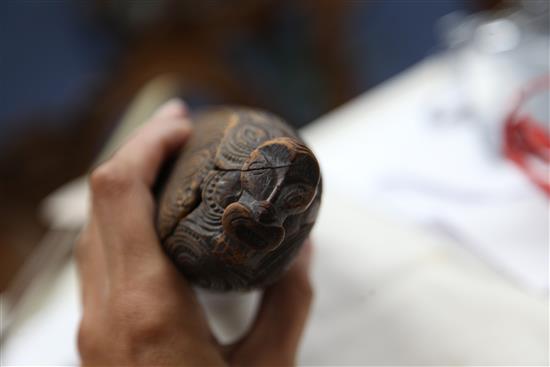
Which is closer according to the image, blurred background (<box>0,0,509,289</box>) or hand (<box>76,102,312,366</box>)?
hand (<box>76,102,312,366</box>)

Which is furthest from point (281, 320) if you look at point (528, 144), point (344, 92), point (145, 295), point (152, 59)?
point (344, 92)

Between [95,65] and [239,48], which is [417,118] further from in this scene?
[95,65]

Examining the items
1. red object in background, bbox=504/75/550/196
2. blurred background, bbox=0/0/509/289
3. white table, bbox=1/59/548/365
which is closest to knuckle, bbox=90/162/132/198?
white table, bbox=1/59/548/365

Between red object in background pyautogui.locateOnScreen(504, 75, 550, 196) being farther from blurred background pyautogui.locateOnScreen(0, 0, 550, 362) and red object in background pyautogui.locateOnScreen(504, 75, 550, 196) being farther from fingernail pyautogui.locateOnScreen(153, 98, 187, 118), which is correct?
fingernail pyautogui.locateOnScreen(153, 98, 187, 118)

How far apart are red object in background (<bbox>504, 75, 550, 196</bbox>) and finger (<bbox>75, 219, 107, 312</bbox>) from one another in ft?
1.96

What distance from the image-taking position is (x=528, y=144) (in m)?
0.77

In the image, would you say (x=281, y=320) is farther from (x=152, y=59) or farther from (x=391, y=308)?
(x=152, y=59)

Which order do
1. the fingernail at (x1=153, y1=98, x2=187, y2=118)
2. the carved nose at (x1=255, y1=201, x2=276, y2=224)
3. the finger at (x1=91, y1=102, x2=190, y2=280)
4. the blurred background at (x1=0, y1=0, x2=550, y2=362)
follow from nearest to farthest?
the carved nose at (x1=255, y1=201, x2=276, y2=224) → the finger at (x1=91, y1=102, x2=190, y2=280) → the fingernail at (x1=153, y1=98, x2=187, y2=118) → the blurred background at (x1=0, y1=0, x2=550, y2=362)

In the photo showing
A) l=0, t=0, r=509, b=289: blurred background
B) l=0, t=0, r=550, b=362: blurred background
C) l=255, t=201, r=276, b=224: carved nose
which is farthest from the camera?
l=0, t=0, r=509, b=289: blurred background

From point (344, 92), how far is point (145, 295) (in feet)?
4.52

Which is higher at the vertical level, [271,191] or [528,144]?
[271,191]

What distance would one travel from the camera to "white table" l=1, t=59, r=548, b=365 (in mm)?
581

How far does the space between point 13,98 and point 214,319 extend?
4.72 ft

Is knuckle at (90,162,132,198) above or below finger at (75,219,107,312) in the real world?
above
